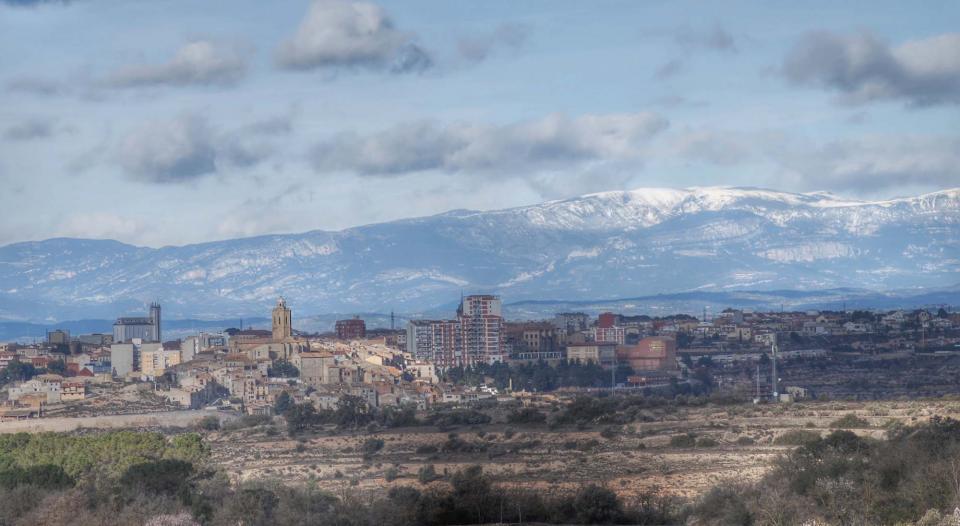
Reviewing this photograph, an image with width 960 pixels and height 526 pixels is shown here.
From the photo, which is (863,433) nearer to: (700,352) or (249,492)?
(249,492)

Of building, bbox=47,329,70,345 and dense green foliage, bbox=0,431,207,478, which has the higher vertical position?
building, bbox=47,329,70,345

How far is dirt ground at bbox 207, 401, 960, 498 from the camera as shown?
40.3 metres

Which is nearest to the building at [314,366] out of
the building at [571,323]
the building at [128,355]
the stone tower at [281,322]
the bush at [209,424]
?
the building at [128,355]

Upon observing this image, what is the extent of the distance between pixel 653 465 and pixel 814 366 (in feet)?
174

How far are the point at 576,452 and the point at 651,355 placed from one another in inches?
2441

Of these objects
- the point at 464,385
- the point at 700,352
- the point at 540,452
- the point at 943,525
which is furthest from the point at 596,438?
the point at 700,352

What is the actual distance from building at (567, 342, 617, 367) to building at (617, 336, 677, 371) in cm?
52

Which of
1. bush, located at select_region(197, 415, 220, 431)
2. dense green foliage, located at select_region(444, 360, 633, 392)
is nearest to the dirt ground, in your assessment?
bush, located at select_region(197, 415, 220, 431)

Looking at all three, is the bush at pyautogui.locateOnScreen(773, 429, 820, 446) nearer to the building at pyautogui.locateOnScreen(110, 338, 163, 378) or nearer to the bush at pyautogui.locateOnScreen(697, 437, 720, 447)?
the bush at pyautogui.locateOnScreen(697, 437, 720, 447)

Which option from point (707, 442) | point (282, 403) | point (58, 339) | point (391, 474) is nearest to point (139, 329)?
point (58, 339)

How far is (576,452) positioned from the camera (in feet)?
148

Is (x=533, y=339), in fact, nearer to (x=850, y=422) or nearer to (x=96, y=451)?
(x=850, y=422)

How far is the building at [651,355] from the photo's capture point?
104 metres

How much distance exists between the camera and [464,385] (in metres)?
90.2
